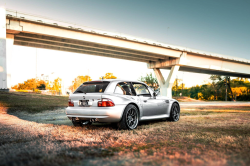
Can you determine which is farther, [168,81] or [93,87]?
[168,81]

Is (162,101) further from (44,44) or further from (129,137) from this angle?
(44,44)

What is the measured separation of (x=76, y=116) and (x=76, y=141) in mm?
1936

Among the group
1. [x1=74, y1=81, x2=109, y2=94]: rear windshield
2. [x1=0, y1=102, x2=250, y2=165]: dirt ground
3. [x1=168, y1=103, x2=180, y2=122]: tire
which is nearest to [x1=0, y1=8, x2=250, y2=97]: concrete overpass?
[x1=74, y1=81, x2=109, y2=94]: rear windshield

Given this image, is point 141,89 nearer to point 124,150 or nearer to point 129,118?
point 129,118

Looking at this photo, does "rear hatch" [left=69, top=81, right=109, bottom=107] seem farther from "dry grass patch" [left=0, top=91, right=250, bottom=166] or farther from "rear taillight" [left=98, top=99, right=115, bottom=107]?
"dry grass patch" [left=0, top=91, right=250, bottom=166]

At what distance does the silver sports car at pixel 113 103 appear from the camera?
657 centimetres

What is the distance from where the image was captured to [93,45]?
30.7 meters

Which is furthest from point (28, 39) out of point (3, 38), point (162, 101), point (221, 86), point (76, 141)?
point (221, 86)

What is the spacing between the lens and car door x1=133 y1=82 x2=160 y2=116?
25.2ft

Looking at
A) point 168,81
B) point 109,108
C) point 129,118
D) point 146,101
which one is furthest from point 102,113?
point 168,81

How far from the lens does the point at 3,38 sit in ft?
72.3

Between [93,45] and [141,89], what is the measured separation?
77.4 ft

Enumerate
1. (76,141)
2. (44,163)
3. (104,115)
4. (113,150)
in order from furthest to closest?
(104,115) < (76,141) < (113,150) < (44,163)

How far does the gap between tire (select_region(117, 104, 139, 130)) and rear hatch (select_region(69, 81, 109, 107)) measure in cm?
86
